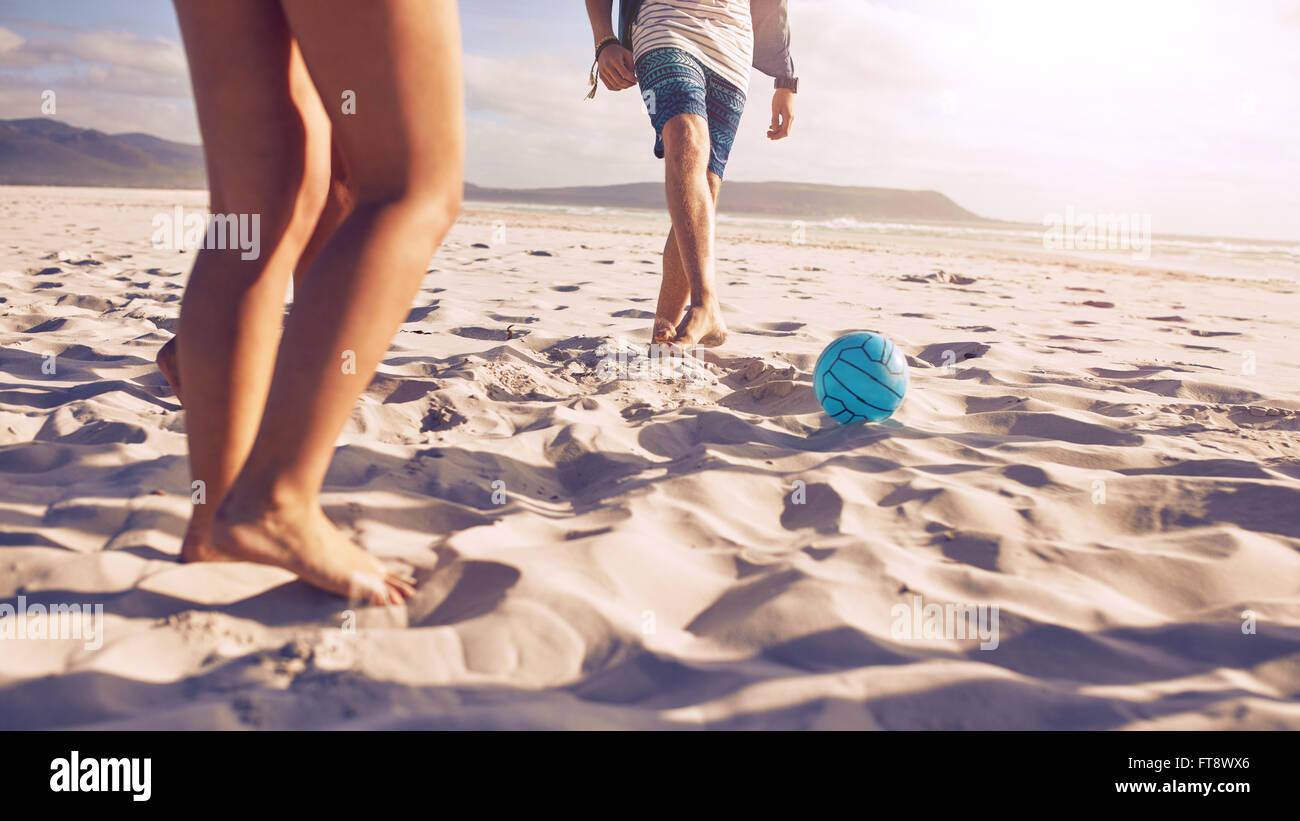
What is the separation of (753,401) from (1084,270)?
9.29 metres

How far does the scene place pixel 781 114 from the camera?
13.9ft

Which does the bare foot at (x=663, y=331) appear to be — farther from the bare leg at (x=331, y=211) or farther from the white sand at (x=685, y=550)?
the bare leg at (x=331, y=211)

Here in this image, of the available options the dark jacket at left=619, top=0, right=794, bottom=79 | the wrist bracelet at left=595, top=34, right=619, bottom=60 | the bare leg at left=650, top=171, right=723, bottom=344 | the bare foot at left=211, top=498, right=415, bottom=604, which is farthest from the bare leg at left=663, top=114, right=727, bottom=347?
the bare foot at left=211, top=498, right=415, bottom=604

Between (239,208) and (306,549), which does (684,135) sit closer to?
(239,208)

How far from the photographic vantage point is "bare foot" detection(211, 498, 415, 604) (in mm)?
1303

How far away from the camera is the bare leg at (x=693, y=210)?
3.29m

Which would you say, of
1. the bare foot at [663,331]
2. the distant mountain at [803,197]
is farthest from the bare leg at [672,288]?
the distant mountain at [803,197]

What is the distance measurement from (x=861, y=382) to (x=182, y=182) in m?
41.0

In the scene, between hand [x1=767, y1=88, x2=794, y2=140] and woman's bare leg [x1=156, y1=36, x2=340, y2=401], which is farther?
hand [x1=767, y1=88, x2=794, y2=140]

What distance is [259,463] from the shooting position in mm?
1286

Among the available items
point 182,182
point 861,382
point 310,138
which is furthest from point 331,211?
point 182,182

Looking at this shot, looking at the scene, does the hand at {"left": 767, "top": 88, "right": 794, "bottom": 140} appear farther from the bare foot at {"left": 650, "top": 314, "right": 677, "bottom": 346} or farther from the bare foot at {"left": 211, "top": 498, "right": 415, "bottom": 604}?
the bare foot at {"left": 211, "top": 498, "right": 415, "bottom": 604}

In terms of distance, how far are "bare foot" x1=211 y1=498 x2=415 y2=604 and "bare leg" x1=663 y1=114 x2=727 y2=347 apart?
6.47 ft
